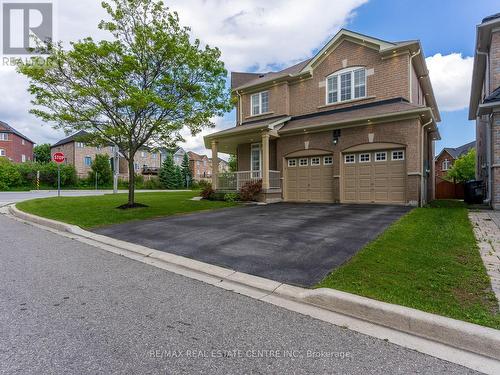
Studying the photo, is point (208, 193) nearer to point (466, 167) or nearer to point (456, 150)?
point (466, 167)

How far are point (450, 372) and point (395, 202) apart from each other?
1102 centimetres

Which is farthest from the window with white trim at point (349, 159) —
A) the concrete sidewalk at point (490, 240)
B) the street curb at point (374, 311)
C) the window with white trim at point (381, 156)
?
the street curb at point (374, 311)

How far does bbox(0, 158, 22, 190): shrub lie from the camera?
29672 millimetres

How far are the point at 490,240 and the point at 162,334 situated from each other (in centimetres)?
653

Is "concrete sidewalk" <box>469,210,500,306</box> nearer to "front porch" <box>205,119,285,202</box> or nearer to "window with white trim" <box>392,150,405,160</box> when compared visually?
"window with white trim" <box>392,150,405,160</box>

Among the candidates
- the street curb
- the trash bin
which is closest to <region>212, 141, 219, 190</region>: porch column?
the street curb

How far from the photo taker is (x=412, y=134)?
37.8 ft

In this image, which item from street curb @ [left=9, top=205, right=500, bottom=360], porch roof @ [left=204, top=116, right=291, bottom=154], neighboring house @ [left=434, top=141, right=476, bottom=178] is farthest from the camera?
neighboring house @ [left=434, top=141, right=476, bottom=178]

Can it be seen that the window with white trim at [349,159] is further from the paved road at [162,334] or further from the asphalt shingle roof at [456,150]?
the asphalt shingle roof at [456,150]

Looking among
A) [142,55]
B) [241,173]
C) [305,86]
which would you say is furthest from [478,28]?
[142,55]

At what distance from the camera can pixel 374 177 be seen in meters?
12.7

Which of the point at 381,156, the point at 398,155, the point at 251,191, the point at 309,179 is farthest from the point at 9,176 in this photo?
the point at 398,155

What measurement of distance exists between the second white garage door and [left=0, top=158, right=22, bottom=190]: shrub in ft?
113

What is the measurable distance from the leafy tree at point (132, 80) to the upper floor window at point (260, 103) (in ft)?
20.6
